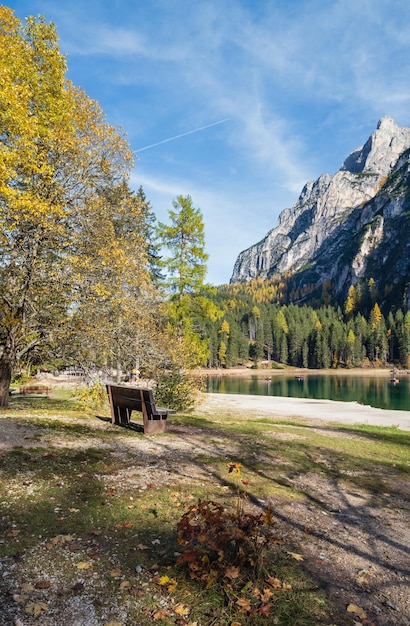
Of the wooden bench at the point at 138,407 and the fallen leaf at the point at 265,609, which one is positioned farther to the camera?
the wooden bench at the point at 138,407

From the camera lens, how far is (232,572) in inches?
140

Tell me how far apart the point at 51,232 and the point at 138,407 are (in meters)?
5.98

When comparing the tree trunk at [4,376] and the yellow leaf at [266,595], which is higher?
the tree trunk at [4,376]

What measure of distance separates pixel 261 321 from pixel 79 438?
141 metres

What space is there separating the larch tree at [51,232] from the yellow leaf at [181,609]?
909 centimetres

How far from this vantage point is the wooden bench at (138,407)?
9.68 meters

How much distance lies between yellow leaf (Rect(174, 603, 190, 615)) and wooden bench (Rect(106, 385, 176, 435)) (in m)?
6.16

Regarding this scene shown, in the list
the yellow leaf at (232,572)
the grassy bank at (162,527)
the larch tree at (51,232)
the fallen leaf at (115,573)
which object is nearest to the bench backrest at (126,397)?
the grassy bank at (162,527)

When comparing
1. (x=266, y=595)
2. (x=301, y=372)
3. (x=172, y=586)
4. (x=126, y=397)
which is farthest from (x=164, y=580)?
(x=301, y=372)

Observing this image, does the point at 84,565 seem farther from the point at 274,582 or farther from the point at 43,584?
the point at 274,582

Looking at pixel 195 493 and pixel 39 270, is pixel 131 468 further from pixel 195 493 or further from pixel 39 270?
pixel 39 270

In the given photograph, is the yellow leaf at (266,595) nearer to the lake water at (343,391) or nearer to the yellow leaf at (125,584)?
the yellow leaf at (125,584)

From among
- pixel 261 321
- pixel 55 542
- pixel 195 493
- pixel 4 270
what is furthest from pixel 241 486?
pixel 261 321

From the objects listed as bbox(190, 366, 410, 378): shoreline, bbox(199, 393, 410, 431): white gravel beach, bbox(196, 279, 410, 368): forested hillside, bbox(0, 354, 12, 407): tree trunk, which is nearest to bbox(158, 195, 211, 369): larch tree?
bbox(199, 393, 410, 431): white gravel beach
